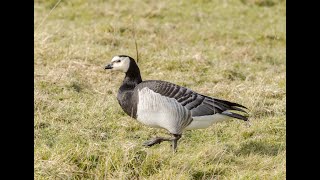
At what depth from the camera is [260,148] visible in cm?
748

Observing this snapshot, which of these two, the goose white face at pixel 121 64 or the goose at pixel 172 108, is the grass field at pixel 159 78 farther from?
the goose white face at pixel 121 64

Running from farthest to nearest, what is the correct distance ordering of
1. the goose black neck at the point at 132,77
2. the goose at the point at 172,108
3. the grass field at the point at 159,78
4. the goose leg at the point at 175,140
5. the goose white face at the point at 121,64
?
the goose white face at the point at 121,64
the goose black neck at the point at 132,77
the goose leg at the point at 175,140
the goose at the point at 172,108
the grass field at the point at 159,78

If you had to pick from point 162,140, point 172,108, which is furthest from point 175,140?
point 172,108

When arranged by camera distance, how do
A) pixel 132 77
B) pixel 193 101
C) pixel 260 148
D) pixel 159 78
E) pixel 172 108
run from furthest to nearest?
1. pixel 159 78
2. pixel 132 77
3. pixel 260 148
4. pixel 193 101
5. pixel 172 108

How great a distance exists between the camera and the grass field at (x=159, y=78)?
20.8 feet

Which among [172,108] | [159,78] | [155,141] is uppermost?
[172,108]

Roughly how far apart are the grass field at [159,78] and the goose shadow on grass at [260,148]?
0.04ft

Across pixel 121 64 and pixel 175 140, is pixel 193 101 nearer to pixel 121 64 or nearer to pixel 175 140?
pixel 175 140

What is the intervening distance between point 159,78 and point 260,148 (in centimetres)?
329

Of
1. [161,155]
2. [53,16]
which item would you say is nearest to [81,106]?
[161,155]

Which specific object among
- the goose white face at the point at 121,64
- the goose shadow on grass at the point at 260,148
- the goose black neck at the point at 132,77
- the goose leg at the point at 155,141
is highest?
the goose white face at the point at 121,64

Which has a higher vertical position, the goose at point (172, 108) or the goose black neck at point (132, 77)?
the goose black neck at point (132, 77)

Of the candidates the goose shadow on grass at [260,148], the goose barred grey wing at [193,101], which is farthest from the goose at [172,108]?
the goose shadow on grass at [260,148]
